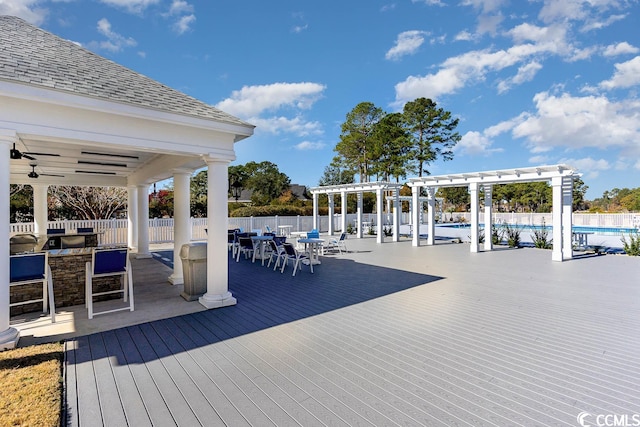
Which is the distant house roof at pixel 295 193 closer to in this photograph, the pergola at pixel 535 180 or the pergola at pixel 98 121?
the pergola at pixel 535 180

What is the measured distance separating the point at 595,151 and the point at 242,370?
58.8 meters

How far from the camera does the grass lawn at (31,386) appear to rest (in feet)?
7.91

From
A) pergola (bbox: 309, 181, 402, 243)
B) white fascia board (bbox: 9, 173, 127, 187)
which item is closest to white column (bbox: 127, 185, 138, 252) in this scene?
white fascia board (bbox: 9, 173, 127, 187)

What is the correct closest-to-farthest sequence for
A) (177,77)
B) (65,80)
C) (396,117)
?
(65,80) < (177,77) < (396,117)

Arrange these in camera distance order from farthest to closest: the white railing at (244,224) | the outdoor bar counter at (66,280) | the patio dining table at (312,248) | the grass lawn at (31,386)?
the white railing at (244,224) → the patio dining table at (312,248) → the outdoor bar counter at (66,280) → the grass lawn at (31,386)

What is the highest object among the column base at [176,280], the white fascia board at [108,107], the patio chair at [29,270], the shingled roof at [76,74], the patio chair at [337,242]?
the shingled roof at [76,74]

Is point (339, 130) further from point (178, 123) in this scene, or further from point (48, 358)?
point (48, 358)

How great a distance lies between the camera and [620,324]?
15.4ft

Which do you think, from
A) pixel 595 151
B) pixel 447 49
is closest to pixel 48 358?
pixel 447 49

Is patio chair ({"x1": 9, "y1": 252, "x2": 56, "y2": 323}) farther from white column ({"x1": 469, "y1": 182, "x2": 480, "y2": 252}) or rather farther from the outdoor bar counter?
white column ({"x1": 469, "y1": 182, "x2": 480, "y2": 252})

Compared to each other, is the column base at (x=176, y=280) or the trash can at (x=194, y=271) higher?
the trash can at (x=194, y=271)

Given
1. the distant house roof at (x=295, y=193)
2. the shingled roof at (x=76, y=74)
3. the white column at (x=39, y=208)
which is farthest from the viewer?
the distant house roof at (x=295, y=193)

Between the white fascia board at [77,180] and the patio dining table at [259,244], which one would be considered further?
the white fascia board at [77,180]

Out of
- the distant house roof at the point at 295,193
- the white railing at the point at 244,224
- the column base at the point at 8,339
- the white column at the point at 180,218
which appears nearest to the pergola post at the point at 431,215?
the white railing at the point at 244,224
